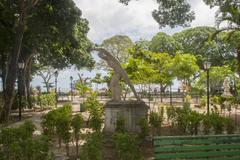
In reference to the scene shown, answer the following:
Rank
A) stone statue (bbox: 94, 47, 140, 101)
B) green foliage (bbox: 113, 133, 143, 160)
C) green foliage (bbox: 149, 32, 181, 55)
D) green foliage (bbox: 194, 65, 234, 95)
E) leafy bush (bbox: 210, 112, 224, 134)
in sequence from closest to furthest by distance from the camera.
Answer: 1. green foliage (bbox: 113, 133, 143, 160)
2. leafy bush (bbox: 210, 112, 224, 134)
3. stone statue (bbox: 94, 47, 140, 101)
4. green foliage (bbox: 194, 65, 234, 95)
5. green foliage (bbox: 149, 32, 181, 55)

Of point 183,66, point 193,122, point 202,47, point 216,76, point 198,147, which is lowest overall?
point 198,147

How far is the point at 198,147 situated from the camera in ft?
20.4

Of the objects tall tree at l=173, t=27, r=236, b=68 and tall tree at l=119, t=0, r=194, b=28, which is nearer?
tall tree at l=119, t=0, r=194, b=28

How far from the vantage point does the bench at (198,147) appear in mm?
6141

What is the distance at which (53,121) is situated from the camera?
10484 mm

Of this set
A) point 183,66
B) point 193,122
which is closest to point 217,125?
point 193,122

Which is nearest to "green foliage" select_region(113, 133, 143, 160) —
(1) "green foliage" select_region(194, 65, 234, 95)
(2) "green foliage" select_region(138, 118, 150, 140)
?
(2) "green foliage" select_region(138, 118, 150, 140)

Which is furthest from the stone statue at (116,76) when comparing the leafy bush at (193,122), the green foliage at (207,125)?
the green foliage at (207,125)

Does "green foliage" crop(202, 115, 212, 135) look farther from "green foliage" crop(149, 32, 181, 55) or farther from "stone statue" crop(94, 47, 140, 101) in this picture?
"green foliage" crop(149, 32, 181, 55)

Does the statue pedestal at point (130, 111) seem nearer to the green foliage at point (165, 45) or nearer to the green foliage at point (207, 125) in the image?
the green foliage at point (207, 125)

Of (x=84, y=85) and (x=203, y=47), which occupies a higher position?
(x=203, y=47)

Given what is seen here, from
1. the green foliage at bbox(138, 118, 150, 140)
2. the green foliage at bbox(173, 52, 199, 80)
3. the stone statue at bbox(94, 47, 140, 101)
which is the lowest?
the green foliage at bbox(138, 118, 150, 140)

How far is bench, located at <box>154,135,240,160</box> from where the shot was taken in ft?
20.1

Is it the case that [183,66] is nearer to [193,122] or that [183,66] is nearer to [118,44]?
[118,44]
